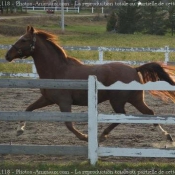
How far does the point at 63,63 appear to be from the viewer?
24.9ft

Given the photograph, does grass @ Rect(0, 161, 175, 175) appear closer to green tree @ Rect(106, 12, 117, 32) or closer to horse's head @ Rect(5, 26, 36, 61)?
horse's head @ Rect(5, 26, 36, 61)

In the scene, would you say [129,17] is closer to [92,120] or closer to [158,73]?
[158,73]

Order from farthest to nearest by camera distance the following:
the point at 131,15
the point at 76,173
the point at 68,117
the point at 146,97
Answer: the point at 131,15 < the point at 146,97 < the point at 68,117 < the point at 76,173

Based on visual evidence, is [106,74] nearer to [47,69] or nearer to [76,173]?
[47,69]

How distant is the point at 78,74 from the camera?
7.37 meters

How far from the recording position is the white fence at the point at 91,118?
6.02m

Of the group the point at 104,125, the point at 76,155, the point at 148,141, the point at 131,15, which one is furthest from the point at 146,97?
the point at 131,15

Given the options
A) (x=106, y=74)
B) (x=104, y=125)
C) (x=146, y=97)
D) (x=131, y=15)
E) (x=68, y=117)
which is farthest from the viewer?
(x=131, y=15)

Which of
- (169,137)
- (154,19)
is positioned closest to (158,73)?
(169,137)

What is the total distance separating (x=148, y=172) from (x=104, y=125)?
9.22 ft

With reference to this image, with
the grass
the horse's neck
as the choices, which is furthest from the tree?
the grass

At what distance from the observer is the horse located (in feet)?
23.6

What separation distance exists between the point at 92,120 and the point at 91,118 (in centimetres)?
3

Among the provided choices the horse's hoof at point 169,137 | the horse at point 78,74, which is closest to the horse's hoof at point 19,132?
the horse at point 78,74
